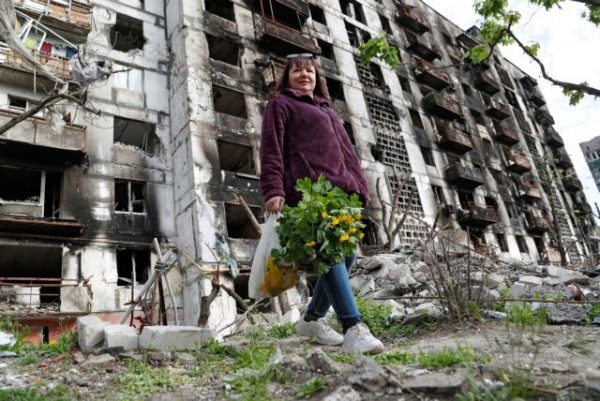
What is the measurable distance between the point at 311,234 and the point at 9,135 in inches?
444

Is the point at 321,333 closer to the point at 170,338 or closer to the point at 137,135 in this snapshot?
the point at 170,338

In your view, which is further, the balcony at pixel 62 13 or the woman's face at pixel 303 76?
the balcony at pixel 62 13

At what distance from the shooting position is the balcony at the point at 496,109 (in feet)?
91.1

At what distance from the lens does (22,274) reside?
1173cm

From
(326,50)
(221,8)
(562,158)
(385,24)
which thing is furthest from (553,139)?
(221,8)

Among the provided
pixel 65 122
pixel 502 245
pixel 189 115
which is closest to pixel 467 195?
pixel 502 245

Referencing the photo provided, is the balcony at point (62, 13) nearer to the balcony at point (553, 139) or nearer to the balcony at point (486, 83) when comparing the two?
the balcony at point (486, 83)

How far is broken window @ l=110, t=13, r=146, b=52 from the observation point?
14.7 metres

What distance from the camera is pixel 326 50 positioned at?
20047 mm

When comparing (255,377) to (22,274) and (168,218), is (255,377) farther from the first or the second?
(22,274)

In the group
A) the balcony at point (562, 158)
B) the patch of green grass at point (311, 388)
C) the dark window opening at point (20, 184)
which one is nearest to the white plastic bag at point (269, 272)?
the patch of green grass at point (311, 388)

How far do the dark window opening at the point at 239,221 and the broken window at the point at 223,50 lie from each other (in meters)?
6.44

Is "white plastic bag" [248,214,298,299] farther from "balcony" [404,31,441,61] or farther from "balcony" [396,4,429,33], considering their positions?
"balcony" [396,4,429,33]

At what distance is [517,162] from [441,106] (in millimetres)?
7991
